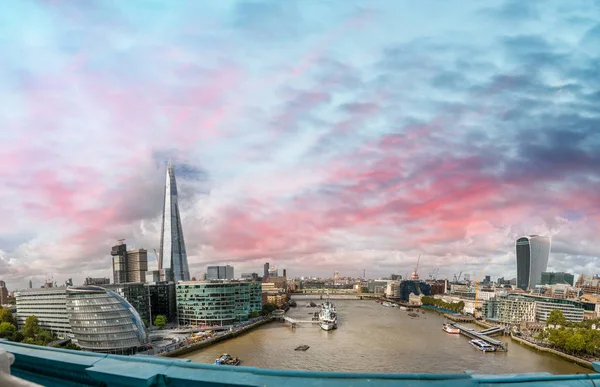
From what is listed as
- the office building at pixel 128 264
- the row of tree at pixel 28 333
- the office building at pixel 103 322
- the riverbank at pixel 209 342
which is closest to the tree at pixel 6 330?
the row of tree at pixel 28 333

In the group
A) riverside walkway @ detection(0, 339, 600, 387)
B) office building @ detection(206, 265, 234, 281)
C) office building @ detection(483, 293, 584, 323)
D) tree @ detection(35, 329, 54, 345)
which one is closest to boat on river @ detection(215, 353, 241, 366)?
tree @ detection(35, 329, 54, 345)

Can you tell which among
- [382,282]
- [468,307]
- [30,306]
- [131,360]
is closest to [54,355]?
[131,360]

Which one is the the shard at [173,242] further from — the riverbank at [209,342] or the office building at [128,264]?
the riverbank at [209,342]

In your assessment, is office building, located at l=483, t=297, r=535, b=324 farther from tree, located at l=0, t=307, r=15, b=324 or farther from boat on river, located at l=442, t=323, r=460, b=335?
tree, located at l=0, t=307, r=15, b=324

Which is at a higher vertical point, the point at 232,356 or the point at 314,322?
the point at 232,356

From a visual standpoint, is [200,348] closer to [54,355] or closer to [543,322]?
[54,355]

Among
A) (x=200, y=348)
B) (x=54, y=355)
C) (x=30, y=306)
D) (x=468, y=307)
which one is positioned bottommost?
(x=468, y=307)

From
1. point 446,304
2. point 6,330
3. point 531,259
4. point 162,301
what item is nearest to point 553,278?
point 531,259
